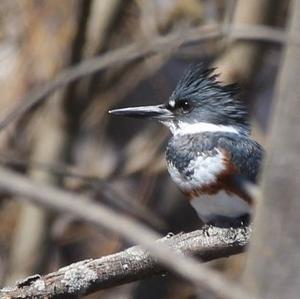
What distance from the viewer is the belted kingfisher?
251 centimetres

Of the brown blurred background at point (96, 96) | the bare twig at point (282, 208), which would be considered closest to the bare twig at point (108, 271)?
the bare twig at point (282, 208)

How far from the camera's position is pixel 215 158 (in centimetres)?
260

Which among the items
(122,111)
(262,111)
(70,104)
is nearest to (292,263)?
(122,111)

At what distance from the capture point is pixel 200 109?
2953mm

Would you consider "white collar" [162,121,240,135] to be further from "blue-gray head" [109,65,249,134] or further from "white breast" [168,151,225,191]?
"white breast" [168,151,225,191]

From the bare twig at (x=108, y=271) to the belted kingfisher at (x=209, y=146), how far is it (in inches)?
8.3

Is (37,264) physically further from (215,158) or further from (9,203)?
(215,158)

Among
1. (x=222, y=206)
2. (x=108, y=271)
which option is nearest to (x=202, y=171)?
(x=222, y=206)

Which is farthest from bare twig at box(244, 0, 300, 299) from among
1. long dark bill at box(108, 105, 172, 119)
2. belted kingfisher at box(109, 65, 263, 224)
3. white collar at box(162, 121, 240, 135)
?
long dark bill at box(108, 105, 172, 119)

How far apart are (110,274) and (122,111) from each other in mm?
789

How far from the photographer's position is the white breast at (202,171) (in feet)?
8.29

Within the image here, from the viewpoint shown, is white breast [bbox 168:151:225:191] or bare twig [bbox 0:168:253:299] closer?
bare twig [bbox 0:168:253:299]

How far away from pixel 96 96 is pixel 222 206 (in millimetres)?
1790

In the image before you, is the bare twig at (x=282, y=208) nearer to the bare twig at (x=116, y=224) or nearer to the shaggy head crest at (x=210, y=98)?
the bare twig at (x=116, y=224)
